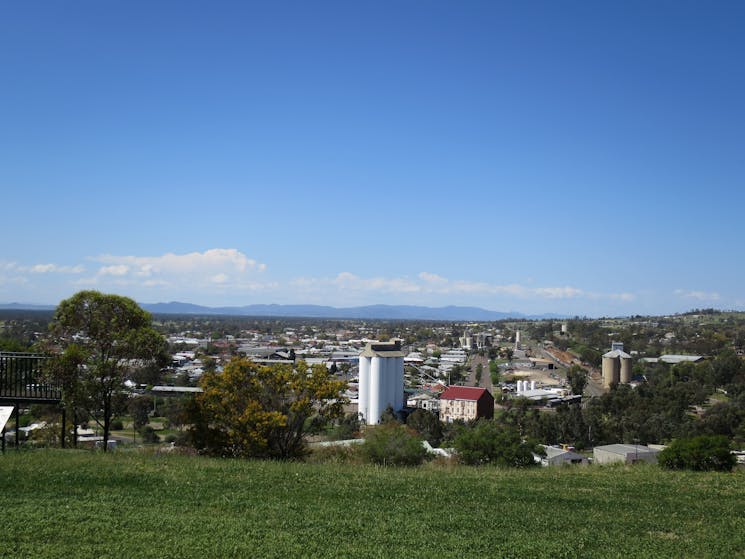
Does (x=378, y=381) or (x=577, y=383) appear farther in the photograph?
(x=577, y=383)

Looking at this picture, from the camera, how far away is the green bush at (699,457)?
10125 mm

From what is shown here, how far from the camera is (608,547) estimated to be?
229 inches

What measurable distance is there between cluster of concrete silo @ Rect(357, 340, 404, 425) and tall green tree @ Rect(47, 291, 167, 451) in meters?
35.7

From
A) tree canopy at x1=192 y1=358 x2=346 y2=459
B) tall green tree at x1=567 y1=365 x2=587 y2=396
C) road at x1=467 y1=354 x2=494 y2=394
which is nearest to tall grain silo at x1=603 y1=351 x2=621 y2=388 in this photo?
tall green tree at x1=567 y1=365 x2=587 y2=396

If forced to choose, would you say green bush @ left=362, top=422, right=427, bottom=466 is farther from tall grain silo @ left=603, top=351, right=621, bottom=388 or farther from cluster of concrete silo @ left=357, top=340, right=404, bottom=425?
tall grain silo @ left=603, top=351, right=621, bottom=388

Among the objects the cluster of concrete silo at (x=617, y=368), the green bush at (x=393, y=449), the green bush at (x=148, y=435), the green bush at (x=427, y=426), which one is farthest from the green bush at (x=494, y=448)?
the cluster of concrete silo at (x=617, y=368)

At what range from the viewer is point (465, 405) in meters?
44.8

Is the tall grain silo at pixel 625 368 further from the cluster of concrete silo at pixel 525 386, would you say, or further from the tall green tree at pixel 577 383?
the cluster of concrete silo at pixel 525 386

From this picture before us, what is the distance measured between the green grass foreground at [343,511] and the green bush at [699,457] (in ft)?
3.39

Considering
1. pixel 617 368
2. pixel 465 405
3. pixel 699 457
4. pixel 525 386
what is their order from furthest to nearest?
pixel 617 368
pixel 525 386
pixel 465 405
pixel 699 457

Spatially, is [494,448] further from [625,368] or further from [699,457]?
[625,368]

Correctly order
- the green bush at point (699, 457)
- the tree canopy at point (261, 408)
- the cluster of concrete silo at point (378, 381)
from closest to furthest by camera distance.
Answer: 1. the green bush at point (699, 457)
2. the tree canopy at point (261, 408)
3. the cluster of concrete silo at point (378, 381)

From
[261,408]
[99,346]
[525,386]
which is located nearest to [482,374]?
[525,386]

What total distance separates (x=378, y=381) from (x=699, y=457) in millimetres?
37004
